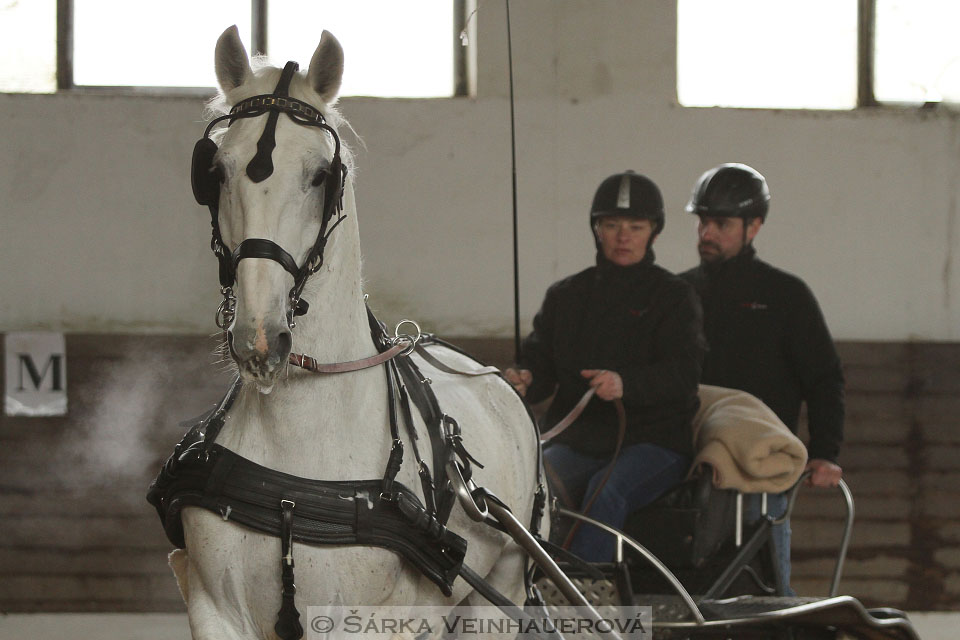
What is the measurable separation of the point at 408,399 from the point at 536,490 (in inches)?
29.2

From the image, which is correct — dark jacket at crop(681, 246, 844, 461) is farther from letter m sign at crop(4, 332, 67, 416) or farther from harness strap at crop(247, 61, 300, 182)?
letter m sign at crop(4, 332, 67, 416)

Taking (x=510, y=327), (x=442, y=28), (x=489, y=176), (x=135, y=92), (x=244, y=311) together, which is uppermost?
(x=442, y=28)

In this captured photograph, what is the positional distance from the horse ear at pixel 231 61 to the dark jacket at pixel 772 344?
7.07 ft

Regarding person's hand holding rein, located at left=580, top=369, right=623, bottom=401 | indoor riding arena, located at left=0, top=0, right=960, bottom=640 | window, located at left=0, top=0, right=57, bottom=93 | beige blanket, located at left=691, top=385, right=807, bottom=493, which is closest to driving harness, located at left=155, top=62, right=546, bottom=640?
person's hand holding rein, located at left=580, top=369, right=623, bottom=401

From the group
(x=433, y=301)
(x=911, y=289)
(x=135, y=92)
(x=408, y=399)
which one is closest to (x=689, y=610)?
(x=408, y=399)

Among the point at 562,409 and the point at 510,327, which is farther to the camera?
the point at 510,327

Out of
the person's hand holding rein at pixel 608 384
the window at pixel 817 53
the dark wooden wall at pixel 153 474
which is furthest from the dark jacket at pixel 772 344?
the window at pixel 817 53

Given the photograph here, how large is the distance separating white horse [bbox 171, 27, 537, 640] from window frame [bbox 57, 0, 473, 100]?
8.72 feet

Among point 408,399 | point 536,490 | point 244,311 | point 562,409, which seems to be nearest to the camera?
point 244,311

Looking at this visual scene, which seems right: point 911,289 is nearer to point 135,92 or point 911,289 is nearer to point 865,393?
point 865,393

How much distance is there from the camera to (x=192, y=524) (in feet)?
5.53

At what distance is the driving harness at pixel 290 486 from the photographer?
63.2 inches

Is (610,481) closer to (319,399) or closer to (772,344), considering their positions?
(772,344)

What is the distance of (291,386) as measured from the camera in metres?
1.69
